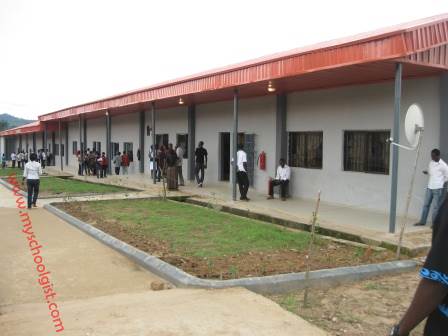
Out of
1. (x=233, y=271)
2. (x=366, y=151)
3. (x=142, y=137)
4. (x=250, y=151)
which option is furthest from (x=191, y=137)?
(x=233, y=271)

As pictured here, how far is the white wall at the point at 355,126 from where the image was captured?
406 inches

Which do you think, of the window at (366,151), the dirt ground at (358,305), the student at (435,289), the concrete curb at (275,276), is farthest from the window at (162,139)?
the student at (435,289)

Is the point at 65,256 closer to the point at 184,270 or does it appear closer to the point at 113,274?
the point at 113,274

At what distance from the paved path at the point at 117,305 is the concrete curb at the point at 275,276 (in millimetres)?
141

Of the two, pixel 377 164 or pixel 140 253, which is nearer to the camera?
pixel 140 253

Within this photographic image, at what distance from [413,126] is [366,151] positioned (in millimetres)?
5062

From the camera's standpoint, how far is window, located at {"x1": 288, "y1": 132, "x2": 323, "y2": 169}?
13489 millimetres

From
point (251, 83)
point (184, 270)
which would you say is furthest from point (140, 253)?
point (251, 83)

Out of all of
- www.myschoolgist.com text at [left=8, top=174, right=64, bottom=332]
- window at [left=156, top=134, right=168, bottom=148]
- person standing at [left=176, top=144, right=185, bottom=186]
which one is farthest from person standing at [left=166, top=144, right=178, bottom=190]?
www.myschoolgist.com text at [left=8, top=174, right=64, bottom=332]

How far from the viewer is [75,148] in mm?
36281

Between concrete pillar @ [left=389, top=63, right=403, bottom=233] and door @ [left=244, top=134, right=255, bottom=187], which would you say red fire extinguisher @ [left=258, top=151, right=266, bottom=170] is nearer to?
door @ [left=244, top=134, right=255, bottom=187]

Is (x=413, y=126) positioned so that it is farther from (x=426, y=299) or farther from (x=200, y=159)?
(x=200, y=159)

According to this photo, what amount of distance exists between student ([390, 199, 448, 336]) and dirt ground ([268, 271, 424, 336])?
2384 mm

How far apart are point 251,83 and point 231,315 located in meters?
8.34
